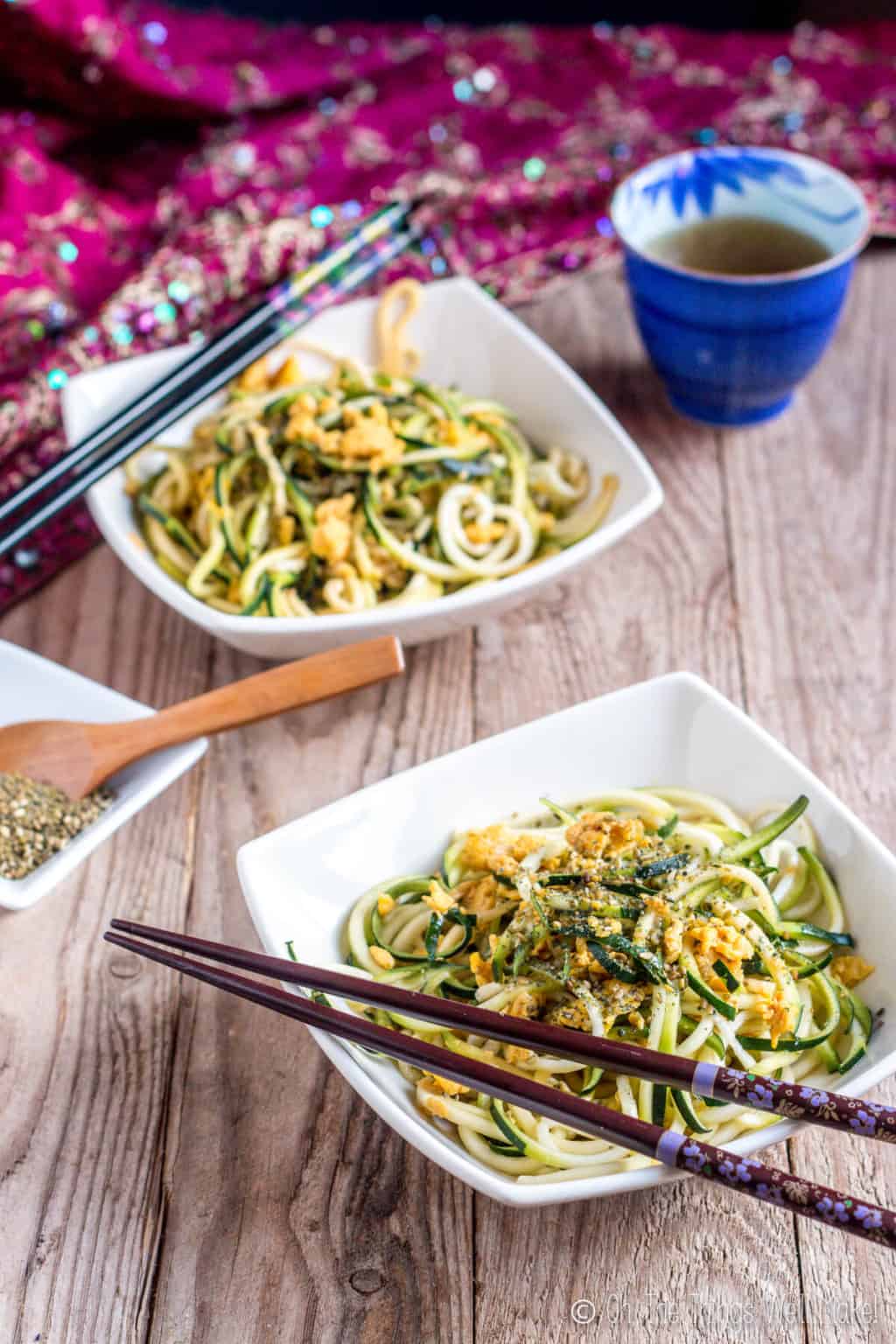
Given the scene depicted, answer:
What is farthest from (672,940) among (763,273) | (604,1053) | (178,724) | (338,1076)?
(763,273)

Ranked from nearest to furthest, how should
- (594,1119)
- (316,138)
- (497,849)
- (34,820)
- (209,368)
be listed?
(594,1119)
(497,849)
(34,820)
(209,368)
(316,138)

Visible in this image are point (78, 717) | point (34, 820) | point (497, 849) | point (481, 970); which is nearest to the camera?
point (481, 970)

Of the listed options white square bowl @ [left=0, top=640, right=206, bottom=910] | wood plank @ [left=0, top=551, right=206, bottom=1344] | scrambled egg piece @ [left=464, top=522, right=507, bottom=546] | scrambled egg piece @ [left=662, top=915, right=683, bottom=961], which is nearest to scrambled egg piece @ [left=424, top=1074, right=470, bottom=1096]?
scrambled egg piece @ [left=662, top=915, right=683, bottom=961]

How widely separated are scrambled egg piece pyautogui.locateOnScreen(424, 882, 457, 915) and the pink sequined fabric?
1.32m

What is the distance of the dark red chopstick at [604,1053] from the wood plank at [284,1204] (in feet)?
0.66

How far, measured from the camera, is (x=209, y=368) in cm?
206

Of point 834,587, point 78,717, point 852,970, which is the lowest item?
point 834,587

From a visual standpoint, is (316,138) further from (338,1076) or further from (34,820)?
(338,1076)

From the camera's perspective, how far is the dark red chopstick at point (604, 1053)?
1129 millimetres

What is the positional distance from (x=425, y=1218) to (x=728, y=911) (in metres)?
0.44

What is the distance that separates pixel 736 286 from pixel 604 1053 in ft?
4.33

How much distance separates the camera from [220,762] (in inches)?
72.8

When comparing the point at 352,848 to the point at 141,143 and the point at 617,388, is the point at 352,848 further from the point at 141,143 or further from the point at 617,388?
the point at 141,143

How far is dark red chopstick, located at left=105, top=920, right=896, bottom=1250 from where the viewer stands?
1.07 metres
